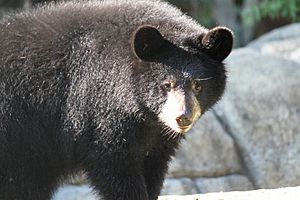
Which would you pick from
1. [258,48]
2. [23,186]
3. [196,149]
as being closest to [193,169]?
[196,149]

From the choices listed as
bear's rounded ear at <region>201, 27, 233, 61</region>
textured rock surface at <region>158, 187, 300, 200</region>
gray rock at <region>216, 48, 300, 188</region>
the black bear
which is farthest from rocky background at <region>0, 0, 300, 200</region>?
bear's rounded ear at <region>201, 27, 233, 61</region>

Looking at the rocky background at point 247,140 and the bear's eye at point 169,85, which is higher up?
the bear's eye at point 169,85

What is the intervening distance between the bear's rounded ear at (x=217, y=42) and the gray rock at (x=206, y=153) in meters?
4.22

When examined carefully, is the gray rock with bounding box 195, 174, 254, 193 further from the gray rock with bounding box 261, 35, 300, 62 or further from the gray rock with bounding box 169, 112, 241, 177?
the gray rock with bounding box 261, 35, 300, 62

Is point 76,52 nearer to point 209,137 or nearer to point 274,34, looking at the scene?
point 209,137

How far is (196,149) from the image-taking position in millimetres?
10750

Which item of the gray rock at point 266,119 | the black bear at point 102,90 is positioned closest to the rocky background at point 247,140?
the gray rock at point 266,119

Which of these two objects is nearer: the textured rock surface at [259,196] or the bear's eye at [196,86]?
the bear's eye at [196,86]

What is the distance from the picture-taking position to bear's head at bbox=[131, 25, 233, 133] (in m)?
6.24

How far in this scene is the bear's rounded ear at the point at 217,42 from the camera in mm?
6332

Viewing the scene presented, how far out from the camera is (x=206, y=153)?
1077cm

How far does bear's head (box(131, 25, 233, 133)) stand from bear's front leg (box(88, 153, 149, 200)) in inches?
16.2

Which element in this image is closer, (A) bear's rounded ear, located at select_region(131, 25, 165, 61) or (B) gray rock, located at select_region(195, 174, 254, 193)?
(A) bear's rounded ear, located at select_region(131, 25, 165, 61)

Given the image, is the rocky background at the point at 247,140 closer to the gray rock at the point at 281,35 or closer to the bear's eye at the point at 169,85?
the gray rock at the point at 281,35
